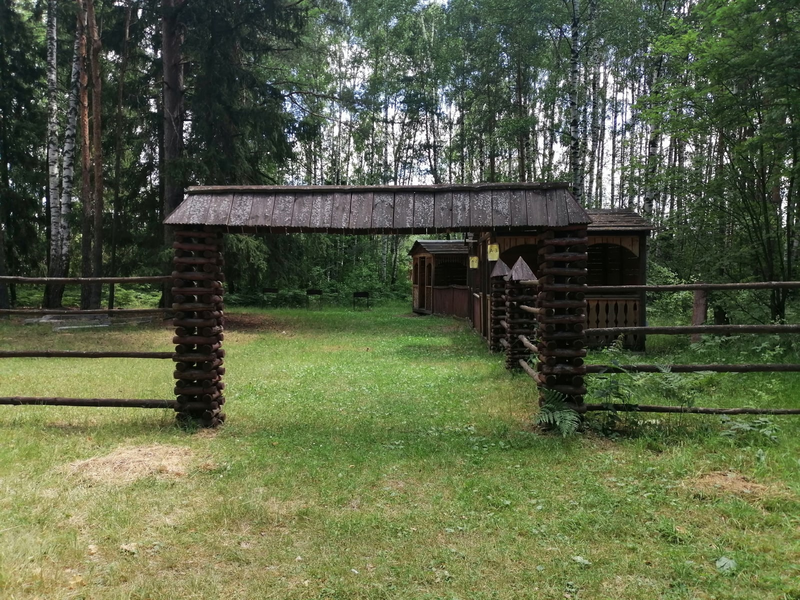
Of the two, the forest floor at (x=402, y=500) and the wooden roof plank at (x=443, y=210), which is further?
the wooden roof plank at (x=443, y=210)

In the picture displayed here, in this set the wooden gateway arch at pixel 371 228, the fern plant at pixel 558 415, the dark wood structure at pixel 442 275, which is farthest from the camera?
the dark wood structure at pixel 442 275

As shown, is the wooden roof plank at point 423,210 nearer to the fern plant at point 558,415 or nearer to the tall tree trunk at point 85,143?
the fern plant at point 558,415

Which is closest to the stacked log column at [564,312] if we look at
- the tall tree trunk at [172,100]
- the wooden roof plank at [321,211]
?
the wooden roof plank at [321,211]

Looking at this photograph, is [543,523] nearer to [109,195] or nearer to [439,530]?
[439,530]

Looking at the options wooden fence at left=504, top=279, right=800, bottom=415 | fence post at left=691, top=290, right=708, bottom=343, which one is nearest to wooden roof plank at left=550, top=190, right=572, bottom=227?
wooden fence at left=504, top=279, right=800, bottom=415

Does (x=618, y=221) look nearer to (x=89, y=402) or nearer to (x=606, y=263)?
(x=606, y=263)

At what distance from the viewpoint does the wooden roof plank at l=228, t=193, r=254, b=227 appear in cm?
559

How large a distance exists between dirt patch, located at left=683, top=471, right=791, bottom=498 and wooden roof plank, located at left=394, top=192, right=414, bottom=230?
3.34m

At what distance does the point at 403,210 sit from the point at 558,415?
102 inches

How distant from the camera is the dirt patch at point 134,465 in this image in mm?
4391

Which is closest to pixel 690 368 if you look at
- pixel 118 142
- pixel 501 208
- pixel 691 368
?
pixel 691 368

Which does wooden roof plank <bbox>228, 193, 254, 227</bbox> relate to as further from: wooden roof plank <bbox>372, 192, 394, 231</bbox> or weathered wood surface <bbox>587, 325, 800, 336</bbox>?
weathered wood surface <bbox>587, 325, 800, 336</bbox>

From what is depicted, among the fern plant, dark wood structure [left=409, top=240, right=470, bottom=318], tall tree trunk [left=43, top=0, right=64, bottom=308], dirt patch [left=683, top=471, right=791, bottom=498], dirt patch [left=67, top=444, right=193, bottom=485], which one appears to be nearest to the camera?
dirt patch [left=683, top=471, right=791, bottom=498]

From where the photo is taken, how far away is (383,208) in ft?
18.6
